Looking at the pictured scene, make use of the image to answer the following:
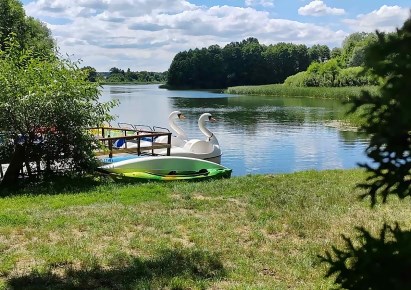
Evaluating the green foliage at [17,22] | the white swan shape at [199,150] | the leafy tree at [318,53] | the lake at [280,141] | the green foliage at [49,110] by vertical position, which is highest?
the leafy tree at [318,53]

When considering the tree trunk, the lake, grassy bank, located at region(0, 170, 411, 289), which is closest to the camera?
grassy bank, located at region(0, 170, 411, 289)

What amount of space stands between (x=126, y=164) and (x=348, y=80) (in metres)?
70.1

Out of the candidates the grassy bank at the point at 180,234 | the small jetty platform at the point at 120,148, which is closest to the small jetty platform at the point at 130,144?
the small jetty platform at the point at 120,148

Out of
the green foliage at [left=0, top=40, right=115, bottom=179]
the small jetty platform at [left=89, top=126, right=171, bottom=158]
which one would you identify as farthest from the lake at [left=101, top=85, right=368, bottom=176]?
the green foliage at [left=0, top=40, right=115, bottom=179]

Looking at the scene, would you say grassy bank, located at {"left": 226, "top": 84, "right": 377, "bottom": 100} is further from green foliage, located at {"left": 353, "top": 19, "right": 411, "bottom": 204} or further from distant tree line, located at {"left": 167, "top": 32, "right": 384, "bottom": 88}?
green foliage, located at {"left": 353, "top": 19, "right": 411, "bottom": 204}

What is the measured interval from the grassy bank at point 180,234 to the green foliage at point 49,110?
5.15ft

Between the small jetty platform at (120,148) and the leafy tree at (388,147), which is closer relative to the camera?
the leafy tree at (388,147)

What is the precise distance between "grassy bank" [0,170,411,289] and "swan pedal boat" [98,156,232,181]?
1876 millimetres

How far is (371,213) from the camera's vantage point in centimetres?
805

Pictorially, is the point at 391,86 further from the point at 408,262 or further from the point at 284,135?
the point at 284,135

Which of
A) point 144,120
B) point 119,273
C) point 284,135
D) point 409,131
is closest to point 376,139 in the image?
point 409,131

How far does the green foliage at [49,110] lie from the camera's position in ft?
37.6

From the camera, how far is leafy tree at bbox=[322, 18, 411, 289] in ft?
6.73

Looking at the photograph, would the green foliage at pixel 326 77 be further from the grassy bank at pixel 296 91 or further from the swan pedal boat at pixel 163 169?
the swan pedal boat at pixel 163 169
